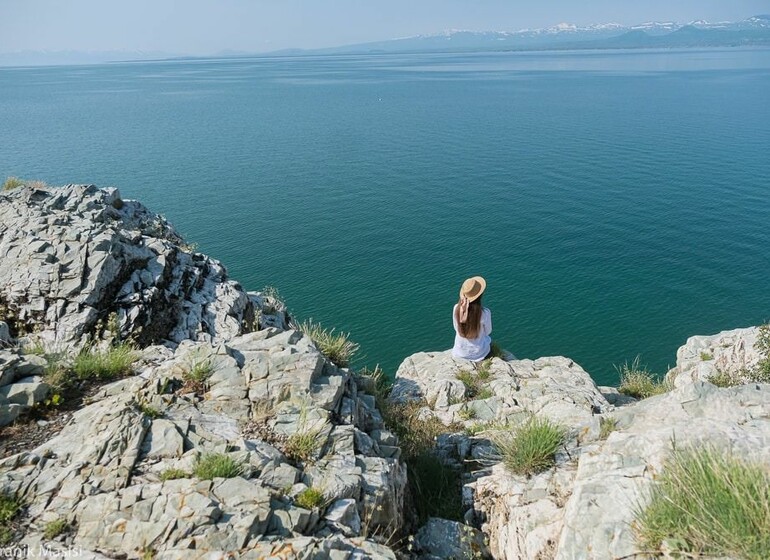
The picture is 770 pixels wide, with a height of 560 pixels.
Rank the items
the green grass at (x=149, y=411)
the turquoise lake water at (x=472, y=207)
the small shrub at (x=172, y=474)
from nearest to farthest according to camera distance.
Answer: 1. the small shrub at (x=172, y=474)
2. the green grass at (x=149, y=411)
3. the turquoise lake water at (x=472, y=207)

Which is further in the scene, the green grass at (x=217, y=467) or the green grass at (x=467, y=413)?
the green grass at (x=467, y=413)

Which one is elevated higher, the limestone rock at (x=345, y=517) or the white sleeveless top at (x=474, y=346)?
the limestone rock at (x=345, y=517)

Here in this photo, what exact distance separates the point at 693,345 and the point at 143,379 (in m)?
18.8

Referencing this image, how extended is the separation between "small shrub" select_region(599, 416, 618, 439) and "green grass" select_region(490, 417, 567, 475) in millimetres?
638

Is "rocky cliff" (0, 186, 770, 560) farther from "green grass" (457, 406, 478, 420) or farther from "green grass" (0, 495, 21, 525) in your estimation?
"green grass" (457, 406, 478, 420)

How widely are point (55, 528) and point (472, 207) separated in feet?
164

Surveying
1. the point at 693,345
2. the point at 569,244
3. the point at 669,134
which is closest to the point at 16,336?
the point at 693,345

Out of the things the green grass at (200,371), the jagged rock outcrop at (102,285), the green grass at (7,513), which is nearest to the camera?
the green grass at (7,513)

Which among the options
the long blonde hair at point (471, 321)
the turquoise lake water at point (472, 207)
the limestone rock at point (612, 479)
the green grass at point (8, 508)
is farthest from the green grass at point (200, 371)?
the turquoise lake water at point (472, 207)

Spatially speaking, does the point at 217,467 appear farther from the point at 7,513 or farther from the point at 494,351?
the point at 494,351

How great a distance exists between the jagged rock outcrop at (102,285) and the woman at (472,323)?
6.27m

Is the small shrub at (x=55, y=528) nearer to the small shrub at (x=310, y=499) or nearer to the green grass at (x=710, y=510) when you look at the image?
the small shrub at (x=310, y=499)

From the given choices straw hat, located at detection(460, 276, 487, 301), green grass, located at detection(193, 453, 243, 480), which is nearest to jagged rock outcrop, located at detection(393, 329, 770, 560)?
straw hat, located at detection(460, 276, 487, 301)

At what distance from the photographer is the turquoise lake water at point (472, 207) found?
34.1 m
